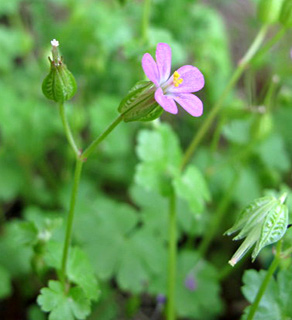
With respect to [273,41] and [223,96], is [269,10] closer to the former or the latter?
[273,41]

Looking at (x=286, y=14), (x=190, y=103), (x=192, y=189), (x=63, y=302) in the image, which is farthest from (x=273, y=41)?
(x=63, y=302)

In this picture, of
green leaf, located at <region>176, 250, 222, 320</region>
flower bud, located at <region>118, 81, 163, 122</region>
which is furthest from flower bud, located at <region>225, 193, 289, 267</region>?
green leaf, located at <region>176, 250, 222, 320</region>

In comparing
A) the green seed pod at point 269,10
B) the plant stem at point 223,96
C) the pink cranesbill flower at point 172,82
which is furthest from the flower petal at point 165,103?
the green seed pod at point 269,10

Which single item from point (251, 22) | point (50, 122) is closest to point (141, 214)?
point (50, 122)

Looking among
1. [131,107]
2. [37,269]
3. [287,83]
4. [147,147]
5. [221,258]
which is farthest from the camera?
[287,83]

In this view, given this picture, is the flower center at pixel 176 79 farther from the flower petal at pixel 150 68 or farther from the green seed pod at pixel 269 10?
the green seed pod at pixel 269 10

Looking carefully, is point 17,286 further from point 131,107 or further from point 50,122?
point 131,107
